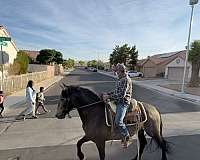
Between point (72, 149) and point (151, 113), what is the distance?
2.30 m

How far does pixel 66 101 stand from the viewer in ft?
16.8

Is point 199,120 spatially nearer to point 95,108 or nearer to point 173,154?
point 173,154

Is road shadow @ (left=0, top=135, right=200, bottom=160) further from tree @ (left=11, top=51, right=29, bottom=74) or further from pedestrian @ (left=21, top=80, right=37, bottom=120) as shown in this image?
tree @ (left=11, top=51, right=29, bottom=74)

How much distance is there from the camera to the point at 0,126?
8.84 meters

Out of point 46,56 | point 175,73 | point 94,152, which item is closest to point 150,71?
point 175,73

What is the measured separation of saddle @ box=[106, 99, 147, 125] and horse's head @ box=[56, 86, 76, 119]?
766 millimetres

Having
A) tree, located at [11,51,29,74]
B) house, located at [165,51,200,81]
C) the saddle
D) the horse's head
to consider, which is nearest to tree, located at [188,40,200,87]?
house, located at [165,51,200,81]

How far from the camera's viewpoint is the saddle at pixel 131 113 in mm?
5219

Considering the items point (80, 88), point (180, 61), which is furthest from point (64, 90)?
point (180, 61)

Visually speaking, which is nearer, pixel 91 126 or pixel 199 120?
pixel 91 126

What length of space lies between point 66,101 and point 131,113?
4.69 feet

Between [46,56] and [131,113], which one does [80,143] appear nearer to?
[131,113]

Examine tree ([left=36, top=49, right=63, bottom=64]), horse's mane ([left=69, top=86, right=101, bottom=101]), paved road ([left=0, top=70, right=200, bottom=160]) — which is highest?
tree ([left=36, top=49, right=63, bottom=64])

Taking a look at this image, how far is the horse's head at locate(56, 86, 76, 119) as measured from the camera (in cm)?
512
